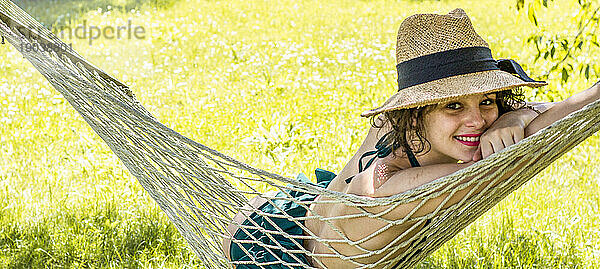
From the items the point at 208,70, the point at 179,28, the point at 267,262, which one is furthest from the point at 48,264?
the point at 179,28

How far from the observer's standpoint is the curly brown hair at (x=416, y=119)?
1514 millimetres

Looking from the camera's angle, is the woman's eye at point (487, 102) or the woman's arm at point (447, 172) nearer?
the woman's arm at point (447, 172)

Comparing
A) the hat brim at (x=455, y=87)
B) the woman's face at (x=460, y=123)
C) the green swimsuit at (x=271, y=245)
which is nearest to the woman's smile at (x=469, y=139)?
the woman's face at (x=460, y=123)

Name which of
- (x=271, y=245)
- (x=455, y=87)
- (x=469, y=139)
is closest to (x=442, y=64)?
(x=455, y=87)

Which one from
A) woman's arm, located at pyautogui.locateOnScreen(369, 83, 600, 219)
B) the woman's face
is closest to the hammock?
woman's arm, located at pyautogui.locateOnScreen(369, 83, 600, 219)

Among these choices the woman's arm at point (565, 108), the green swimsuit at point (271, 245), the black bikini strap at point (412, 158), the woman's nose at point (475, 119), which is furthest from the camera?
the green swimsuit at point (271, 245)

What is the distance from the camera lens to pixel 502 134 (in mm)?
1365

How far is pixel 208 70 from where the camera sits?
16.4 ft

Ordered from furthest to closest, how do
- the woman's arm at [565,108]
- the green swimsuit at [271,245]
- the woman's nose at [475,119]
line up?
the green swimsuit at [271,245]
the woman's nose at [475,119]
the woman's arm at [565,108]

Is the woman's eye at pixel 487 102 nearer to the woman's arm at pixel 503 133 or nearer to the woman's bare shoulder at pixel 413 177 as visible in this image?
the woman's arm at pixel 503 133

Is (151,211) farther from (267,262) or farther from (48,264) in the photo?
(267,262)

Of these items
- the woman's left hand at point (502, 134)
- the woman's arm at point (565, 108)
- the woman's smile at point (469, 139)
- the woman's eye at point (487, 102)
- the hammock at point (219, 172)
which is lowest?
the hammock at point (219, 172)

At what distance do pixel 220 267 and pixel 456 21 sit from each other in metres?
0.92

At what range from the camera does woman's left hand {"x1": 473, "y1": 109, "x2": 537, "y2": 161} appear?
1351 millimetres
